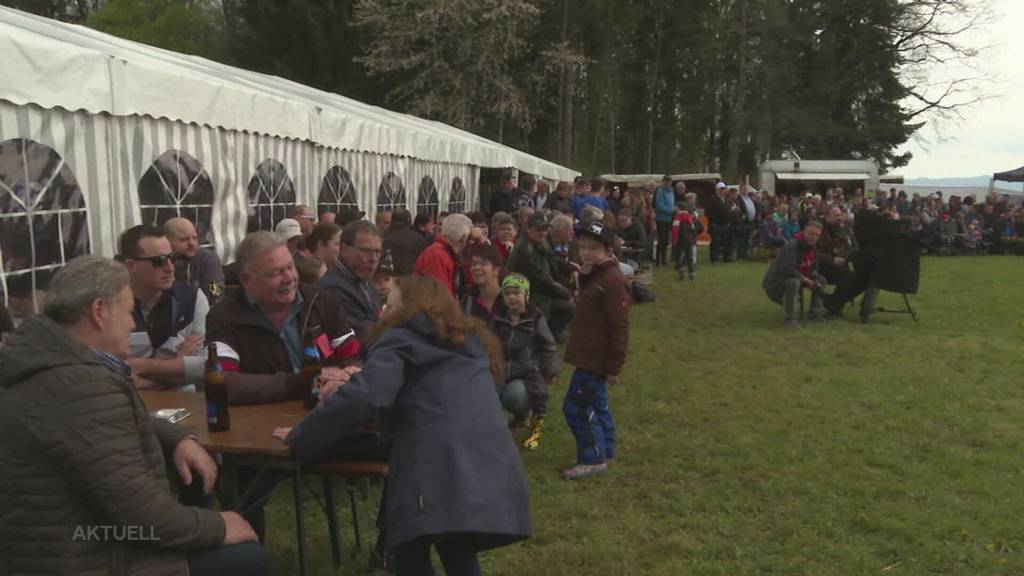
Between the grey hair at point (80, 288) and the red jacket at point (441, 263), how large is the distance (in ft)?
13.3

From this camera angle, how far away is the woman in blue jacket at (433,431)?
269cm

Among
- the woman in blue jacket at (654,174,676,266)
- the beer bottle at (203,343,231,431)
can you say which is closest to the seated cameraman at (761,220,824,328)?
the woman in blue jacket at (654,174,676,266)

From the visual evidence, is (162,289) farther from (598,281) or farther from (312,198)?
(312,198)

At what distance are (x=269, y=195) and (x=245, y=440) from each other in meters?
5.47

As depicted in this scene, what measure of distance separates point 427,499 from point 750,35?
125 feet

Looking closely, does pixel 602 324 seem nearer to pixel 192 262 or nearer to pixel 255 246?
pixel 255 246

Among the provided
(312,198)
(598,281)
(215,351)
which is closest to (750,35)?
(312,198)

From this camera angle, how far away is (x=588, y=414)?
210 inches

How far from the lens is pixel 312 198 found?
29.8ft

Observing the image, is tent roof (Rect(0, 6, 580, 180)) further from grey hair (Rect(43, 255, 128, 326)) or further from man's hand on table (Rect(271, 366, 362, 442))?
grey hair (Rect(43, 255, 128, 326))

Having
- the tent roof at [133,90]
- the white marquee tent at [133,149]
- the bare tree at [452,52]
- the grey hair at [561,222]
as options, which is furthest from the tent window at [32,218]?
the bare tree at [452,52]

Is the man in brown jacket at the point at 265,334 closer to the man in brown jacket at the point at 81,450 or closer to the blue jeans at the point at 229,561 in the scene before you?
the blue jeans at the point at 229,561

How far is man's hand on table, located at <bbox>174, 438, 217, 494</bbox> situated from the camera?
282cm

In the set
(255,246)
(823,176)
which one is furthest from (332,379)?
(823,176)
